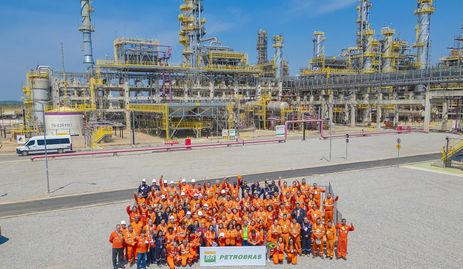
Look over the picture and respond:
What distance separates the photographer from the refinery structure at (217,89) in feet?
180

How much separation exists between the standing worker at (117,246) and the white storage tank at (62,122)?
47.1m

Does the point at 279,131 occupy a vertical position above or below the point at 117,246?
above

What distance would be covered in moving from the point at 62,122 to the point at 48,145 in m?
19.6

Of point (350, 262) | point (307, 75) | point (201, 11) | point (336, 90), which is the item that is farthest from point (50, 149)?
point (307, 75)

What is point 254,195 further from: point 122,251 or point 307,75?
point 307,75

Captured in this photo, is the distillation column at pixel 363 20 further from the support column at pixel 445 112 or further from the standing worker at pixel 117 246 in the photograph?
the standing worker at pixel 117 246

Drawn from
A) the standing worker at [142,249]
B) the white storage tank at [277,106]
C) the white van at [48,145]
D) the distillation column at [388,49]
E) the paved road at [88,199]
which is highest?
the distillation column at [388,49]

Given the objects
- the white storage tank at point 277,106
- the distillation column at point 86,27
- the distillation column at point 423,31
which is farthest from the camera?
the distillation column at point 423,31

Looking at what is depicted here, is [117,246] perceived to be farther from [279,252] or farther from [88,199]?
[88,199]

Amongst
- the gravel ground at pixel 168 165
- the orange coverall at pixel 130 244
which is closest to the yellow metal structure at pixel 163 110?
the gravel ground at pixel 168 165

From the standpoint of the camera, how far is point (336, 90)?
78.2 m

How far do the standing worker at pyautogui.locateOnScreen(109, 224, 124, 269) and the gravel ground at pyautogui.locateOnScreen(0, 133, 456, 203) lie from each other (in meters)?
11.4

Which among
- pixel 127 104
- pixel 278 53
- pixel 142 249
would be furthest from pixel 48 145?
pixel 278 53

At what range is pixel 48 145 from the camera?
36.3 metres
